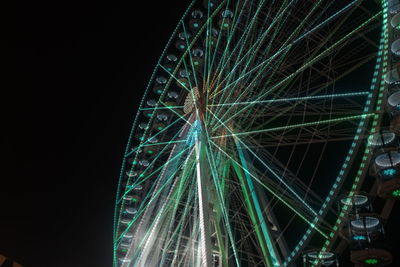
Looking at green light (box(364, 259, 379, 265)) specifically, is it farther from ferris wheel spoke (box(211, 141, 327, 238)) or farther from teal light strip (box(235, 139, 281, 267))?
teal light strip (box(235, 139, 281, 267))

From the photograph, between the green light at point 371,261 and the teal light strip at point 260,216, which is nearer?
the green light at point 371,261

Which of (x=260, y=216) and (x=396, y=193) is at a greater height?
(x=396, y=193)

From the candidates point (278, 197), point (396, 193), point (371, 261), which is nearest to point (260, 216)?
point (278, 197)

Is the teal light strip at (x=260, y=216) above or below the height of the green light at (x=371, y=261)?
above

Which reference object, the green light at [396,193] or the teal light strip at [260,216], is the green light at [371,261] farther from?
the teal light strip at [260,216]

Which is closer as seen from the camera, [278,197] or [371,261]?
[371,261]

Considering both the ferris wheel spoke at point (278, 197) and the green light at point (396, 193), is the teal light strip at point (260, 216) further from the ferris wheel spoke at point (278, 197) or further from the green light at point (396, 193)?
the green light at point (396, 193)

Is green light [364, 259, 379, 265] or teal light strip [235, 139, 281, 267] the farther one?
teal light strip [235, 139, 281, 267]

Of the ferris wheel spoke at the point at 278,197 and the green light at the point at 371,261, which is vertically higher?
the ferris wheel spoke at the point at 278,197

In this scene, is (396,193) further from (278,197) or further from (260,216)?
(260,216)

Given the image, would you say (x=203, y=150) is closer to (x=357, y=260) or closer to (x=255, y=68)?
(x=255, y=68)

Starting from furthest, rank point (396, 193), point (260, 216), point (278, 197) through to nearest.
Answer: point (260, 216)
point (278, 197)
point (396, 193)

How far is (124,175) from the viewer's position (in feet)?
40.4

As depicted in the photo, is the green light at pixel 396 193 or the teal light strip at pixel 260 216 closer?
the green light at pixel 396 193
